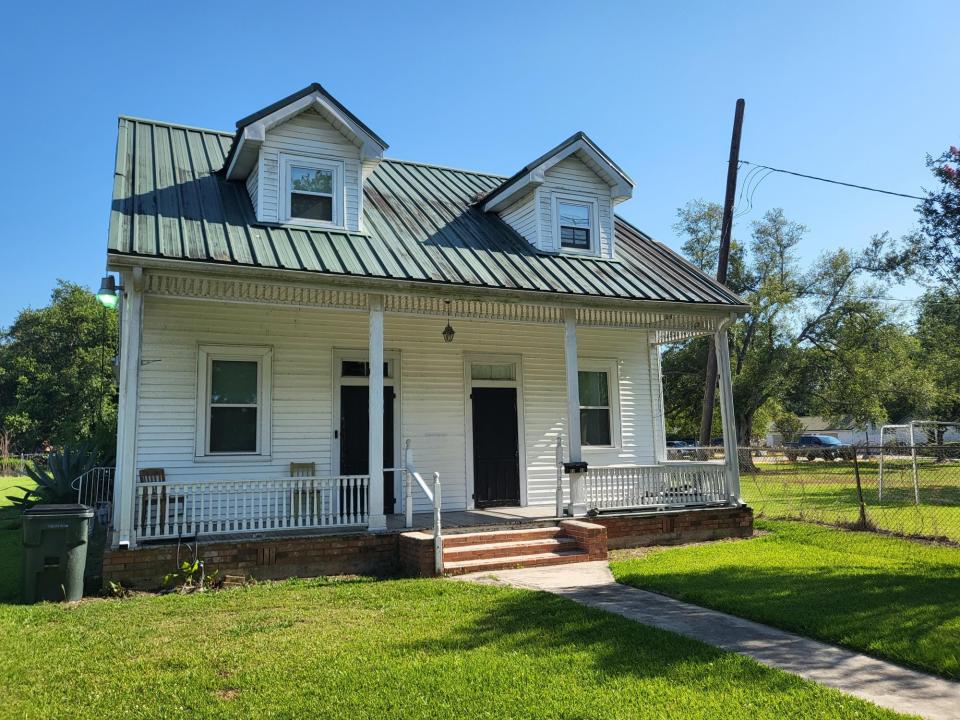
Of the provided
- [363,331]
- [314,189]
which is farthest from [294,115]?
[363,331]

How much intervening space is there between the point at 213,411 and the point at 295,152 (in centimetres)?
427

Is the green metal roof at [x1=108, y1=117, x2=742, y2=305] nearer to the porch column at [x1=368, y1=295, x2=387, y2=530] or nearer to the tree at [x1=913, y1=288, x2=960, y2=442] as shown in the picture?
the porch column at [x1=368, y1=295, x2=387, y2=530]

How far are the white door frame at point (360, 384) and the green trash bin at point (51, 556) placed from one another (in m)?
4.11

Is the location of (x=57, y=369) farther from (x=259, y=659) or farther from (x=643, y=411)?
(x=259, y=659)

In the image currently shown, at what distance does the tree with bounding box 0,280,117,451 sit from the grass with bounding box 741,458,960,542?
45.8m

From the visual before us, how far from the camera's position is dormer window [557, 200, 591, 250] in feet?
43.3

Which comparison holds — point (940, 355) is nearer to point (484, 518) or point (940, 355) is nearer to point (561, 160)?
point (561, 160)

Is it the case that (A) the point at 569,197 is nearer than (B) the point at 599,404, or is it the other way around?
(A) the point at 569,197

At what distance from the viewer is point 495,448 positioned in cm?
1291

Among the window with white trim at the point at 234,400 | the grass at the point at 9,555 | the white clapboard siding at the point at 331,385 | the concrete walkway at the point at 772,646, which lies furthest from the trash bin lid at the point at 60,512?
the concrete walkway at the point at 772,646

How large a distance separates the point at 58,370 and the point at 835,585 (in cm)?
6140

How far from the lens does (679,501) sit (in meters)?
11.9

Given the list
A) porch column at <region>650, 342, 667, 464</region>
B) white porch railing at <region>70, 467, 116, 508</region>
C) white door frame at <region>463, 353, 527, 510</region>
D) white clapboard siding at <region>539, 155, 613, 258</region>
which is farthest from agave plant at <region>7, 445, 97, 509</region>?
porch column at <region>650, 342, 667, 464</region>

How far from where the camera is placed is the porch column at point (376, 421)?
9.65 meters
